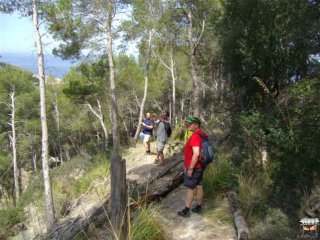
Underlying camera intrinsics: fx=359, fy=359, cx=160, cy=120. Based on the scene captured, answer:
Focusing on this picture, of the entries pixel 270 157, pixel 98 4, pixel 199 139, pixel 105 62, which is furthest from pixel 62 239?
pixel 105 62

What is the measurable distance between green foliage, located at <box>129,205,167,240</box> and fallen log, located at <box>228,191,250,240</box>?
95 cm

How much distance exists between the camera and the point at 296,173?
510 cm

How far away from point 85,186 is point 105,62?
12.6 m

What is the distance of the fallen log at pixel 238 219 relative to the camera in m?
4.33

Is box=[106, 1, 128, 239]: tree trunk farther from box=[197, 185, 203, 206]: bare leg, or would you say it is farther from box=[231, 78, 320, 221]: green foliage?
box=[231, 78, 320, 221]: green foliage

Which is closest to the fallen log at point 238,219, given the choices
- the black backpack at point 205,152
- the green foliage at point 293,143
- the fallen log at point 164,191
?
the green foliage at point 293,143

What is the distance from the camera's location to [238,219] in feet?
16.0

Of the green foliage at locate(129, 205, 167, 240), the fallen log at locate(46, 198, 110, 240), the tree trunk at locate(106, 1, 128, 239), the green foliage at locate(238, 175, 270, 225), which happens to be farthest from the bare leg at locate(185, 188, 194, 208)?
the tree trunk at locate(106, 1, 128, 239)

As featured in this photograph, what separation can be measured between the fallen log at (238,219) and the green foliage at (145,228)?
95cm

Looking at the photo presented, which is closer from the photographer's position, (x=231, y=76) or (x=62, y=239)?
(x=62, y=239)

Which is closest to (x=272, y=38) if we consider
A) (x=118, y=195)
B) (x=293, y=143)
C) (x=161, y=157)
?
(x=293, y=143)

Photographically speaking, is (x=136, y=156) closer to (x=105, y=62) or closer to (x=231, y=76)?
(x=231, y=76)

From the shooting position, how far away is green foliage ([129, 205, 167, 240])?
4.00 m

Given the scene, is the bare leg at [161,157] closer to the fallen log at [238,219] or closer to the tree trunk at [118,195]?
the fallen log at [238,219]
